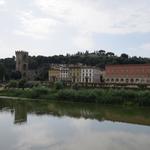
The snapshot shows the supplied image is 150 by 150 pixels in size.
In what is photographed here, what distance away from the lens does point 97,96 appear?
41.9 metres

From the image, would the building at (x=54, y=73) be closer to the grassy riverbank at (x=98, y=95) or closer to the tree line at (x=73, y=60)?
the tree line at (x=73, y=60)

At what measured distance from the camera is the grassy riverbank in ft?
127

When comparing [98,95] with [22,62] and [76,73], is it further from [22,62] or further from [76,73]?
[22,62]

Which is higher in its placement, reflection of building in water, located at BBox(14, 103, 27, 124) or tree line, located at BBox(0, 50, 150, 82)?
tree line, located at BBox(0, 50, 150, 82)

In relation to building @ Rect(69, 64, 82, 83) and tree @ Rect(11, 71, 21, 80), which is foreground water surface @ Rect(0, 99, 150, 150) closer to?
building @ Rect(69, 64, 82, 83)

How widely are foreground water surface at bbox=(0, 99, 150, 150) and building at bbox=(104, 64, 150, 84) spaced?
3188 centimetres

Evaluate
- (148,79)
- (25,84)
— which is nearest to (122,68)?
(148,79)

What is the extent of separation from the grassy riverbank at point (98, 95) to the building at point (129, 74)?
A: 24.7 m

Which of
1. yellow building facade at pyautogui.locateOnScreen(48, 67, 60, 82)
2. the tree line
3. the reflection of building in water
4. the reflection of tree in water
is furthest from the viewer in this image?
the tree line

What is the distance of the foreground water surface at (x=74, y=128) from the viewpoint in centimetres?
1836

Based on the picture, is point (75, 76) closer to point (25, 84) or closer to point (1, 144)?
point (25, 84)

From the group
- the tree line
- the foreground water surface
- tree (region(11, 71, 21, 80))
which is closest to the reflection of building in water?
the foreground water surface

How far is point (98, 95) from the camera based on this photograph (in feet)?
138

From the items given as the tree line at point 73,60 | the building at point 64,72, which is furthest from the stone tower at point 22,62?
the building at point 64,72
